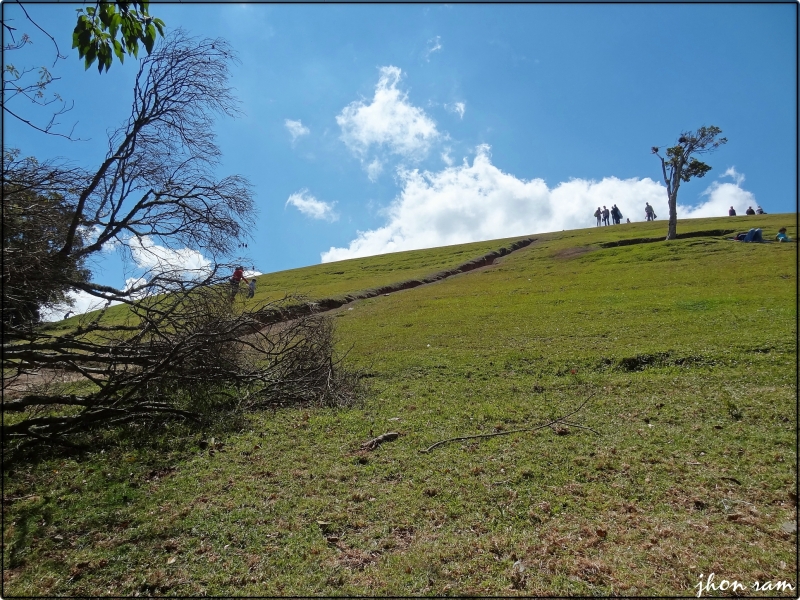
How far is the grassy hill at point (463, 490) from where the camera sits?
12.9 feet

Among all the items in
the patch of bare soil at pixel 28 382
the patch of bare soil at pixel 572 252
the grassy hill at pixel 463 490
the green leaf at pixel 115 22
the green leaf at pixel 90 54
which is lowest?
the grassy hill at pixel 463 490

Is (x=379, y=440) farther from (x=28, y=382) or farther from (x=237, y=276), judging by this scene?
(x=28, y=382)

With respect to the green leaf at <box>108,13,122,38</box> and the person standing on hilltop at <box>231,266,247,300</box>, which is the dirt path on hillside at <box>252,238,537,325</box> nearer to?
the person standing on hilltop at <box>231,266,247,300</box>

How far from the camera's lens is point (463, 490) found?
5453 mm

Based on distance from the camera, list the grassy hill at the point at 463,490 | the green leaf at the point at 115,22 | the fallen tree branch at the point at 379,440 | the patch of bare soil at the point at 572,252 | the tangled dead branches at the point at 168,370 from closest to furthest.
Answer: the green leaf at the point at 115,22
the grassy hill at the point at 463,490
the tangled dead branches at the point at 168,370
the fallen tree branch at the point at 379,440
the patch of bare soil at the point at 572,252

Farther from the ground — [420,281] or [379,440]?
[420,281]

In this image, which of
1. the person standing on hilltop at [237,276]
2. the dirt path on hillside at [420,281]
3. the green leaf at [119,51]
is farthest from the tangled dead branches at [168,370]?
the dirt path on hillside at [420,281]

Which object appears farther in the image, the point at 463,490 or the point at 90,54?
the point at 463,490

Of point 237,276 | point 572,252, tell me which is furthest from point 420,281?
point 237,276

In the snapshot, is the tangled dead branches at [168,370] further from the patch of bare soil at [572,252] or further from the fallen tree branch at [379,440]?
the patch of bare soil at [572,252]

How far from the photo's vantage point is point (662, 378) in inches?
388

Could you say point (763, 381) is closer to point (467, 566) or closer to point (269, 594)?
point (467, 566)

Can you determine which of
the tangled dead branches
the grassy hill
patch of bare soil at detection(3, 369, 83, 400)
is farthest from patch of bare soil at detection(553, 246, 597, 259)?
patch of bare soil at detection(3, 369, 83, 400)

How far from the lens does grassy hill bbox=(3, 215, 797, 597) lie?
3936 millimetres
